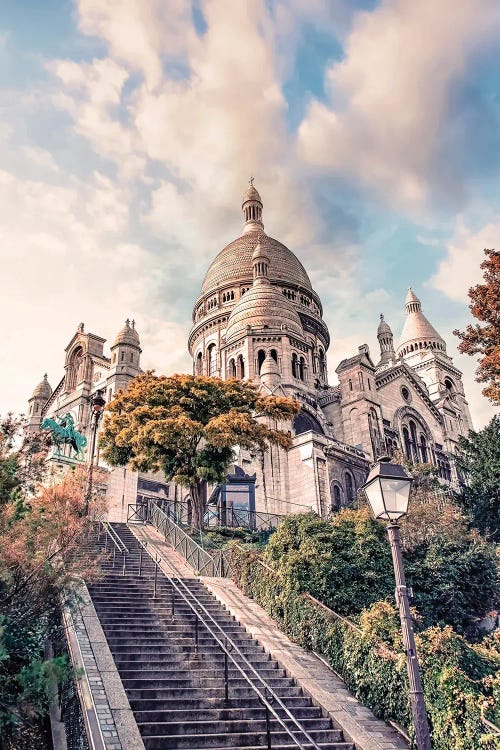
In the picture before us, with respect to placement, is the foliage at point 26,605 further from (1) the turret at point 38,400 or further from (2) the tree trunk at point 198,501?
(1) the turret at point 38,400

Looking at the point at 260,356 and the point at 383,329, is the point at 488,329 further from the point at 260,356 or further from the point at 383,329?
the point at 383,329

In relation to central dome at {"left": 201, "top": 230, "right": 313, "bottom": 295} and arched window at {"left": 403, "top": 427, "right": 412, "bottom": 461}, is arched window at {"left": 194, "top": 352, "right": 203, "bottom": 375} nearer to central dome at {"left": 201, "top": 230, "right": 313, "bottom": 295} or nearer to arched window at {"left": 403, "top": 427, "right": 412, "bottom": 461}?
central dome at {"left": 201, "top": 230, "right": 313, "bottom": 295}

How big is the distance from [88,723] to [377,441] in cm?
3507

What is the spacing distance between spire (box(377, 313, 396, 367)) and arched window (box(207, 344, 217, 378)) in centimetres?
1699

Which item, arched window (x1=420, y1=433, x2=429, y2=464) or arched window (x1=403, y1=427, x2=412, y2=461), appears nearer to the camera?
arched window (x1=403, y1=427, x2=412, y2=461)

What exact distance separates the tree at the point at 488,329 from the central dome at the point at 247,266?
3996 centimetres

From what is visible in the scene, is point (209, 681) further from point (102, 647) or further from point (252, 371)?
point (252, 371)

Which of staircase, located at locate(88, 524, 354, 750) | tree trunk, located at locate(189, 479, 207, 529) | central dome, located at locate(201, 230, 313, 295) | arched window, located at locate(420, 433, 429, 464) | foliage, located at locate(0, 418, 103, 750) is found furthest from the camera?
central dome, located at locate(201, 230, 313, 295)

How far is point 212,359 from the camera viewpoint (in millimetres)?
57219

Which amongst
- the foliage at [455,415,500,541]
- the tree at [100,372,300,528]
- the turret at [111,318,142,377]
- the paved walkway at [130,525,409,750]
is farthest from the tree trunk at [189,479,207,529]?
the turret at [111,318,142,377]

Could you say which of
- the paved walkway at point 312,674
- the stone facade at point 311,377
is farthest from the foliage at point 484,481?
the paved walkway at point 312,674

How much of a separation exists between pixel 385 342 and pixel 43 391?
34.5m

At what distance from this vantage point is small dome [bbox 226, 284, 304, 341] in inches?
1781

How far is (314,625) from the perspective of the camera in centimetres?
1384
